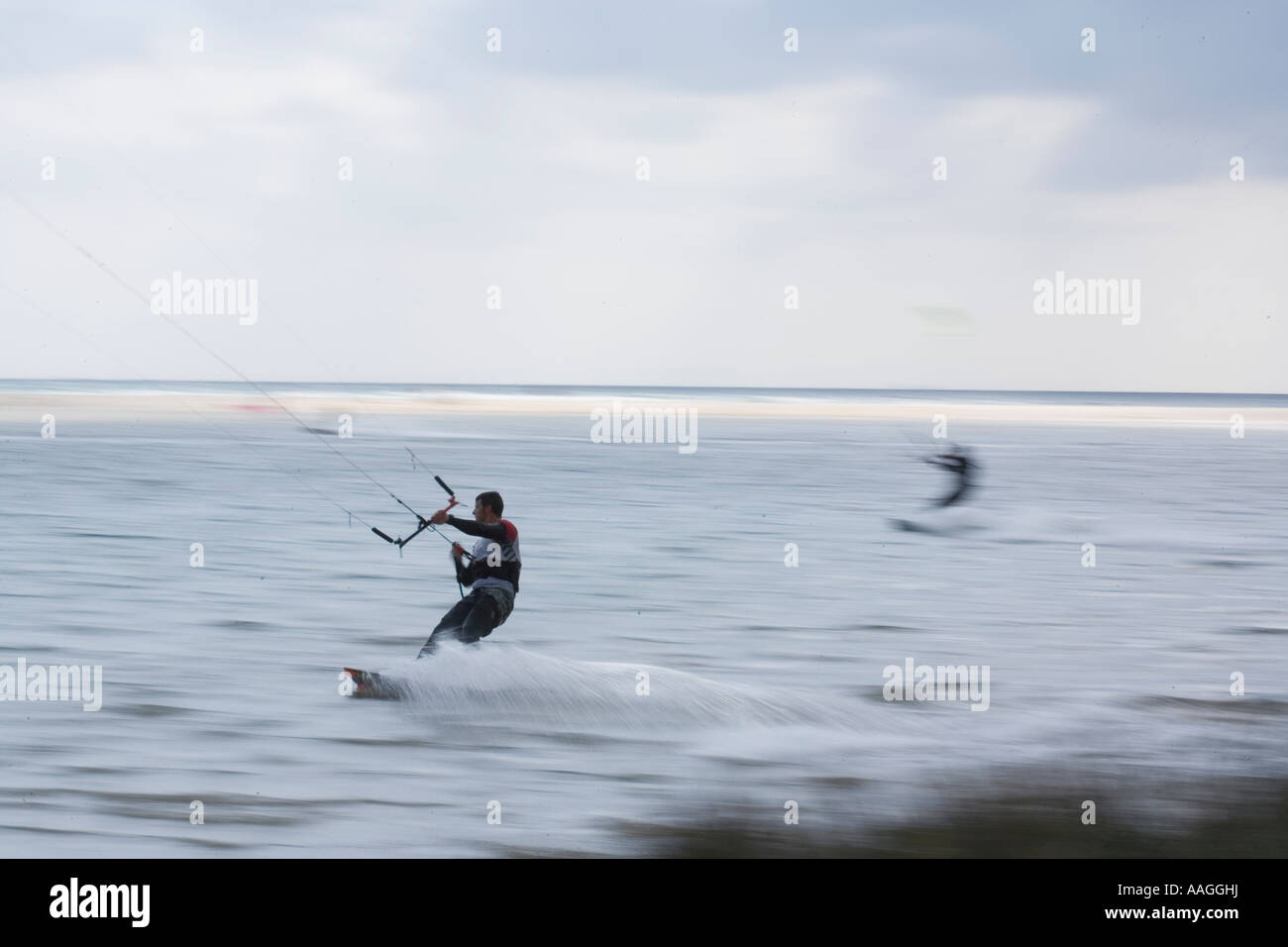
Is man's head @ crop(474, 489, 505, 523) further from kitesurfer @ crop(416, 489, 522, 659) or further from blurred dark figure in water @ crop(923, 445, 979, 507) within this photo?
blurred dark figure in water @ crop(923, 445, 979, 507)

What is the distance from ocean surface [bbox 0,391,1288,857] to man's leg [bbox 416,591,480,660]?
0.15 m

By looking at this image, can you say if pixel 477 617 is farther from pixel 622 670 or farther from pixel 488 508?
pixel 622 670

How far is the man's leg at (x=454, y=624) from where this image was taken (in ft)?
33.0

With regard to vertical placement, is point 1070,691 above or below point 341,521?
below

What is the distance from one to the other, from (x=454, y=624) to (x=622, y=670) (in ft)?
4.81

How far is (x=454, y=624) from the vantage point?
10148 mm

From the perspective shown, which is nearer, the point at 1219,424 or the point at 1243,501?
the point at 1243,501

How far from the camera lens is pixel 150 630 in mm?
12359

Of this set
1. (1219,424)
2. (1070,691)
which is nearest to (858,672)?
(1070,691)

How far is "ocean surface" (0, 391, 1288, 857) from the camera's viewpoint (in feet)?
24.6

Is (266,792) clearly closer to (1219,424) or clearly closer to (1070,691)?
(1070,691)

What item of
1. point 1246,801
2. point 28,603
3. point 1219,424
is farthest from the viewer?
point 1219,424

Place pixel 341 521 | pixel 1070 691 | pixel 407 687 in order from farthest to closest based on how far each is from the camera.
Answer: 1. pixel 341 521
2. pixel 1070 691
3. pixel 407 687

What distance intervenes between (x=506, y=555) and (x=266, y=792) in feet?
9.36
